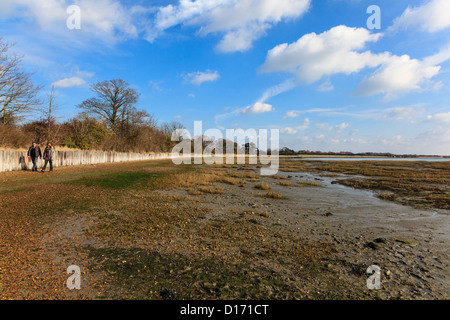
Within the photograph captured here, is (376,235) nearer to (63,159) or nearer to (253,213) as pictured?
(253,213)

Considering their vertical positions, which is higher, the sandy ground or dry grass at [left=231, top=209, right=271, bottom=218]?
dry grass at [left=231, top=209, right=271, bottom=218]

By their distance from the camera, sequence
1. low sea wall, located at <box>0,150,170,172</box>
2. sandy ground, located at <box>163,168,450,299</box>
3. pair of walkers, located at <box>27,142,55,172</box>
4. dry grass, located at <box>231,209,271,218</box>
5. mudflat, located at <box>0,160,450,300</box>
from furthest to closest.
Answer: pair of walkers, located at <box>27,142,55,172</box>, low sea wall, located at <box>0,150,170,172</box>, dry grass, located at <box>231,209,271,218</box>, sandy ground, located at <box>163,168,450,299</box>, mudflat, located at <box>0,160,450,300</box>

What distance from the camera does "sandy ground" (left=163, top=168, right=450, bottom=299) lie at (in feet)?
14.5

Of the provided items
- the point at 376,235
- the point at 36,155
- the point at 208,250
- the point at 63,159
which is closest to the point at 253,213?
the point at 208,250

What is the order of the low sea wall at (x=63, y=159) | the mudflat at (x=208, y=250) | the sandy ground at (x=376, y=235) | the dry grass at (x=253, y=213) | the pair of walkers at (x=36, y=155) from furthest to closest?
the pair of walkers at (x=36, y=155)
the low sea wall at (x=63, y=159)
the dry grass at (x=253, y=213)
the sandy ground at (x=376, y=235)
the mudflat at (x=208, y=250)

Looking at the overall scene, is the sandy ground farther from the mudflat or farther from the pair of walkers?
the pair of walkers

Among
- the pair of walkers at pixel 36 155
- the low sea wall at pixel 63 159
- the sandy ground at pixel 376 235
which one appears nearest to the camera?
the sandy ground at pixel 376 235

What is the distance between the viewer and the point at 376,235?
7414mm

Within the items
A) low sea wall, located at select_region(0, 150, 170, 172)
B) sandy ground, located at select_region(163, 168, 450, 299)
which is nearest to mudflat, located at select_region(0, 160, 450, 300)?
sandy ground, located at select_region(163, 168, 450, 299)

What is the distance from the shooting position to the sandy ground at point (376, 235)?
443 centimetres

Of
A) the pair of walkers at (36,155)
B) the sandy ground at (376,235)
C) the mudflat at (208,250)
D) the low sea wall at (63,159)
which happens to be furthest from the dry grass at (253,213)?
the low sea wall at (63,159)

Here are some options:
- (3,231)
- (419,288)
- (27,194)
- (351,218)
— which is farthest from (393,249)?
(27,194)

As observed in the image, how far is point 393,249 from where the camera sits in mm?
6117

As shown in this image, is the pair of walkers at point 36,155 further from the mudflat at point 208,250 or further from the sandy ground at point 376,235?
the sandy ground at point 376,235
